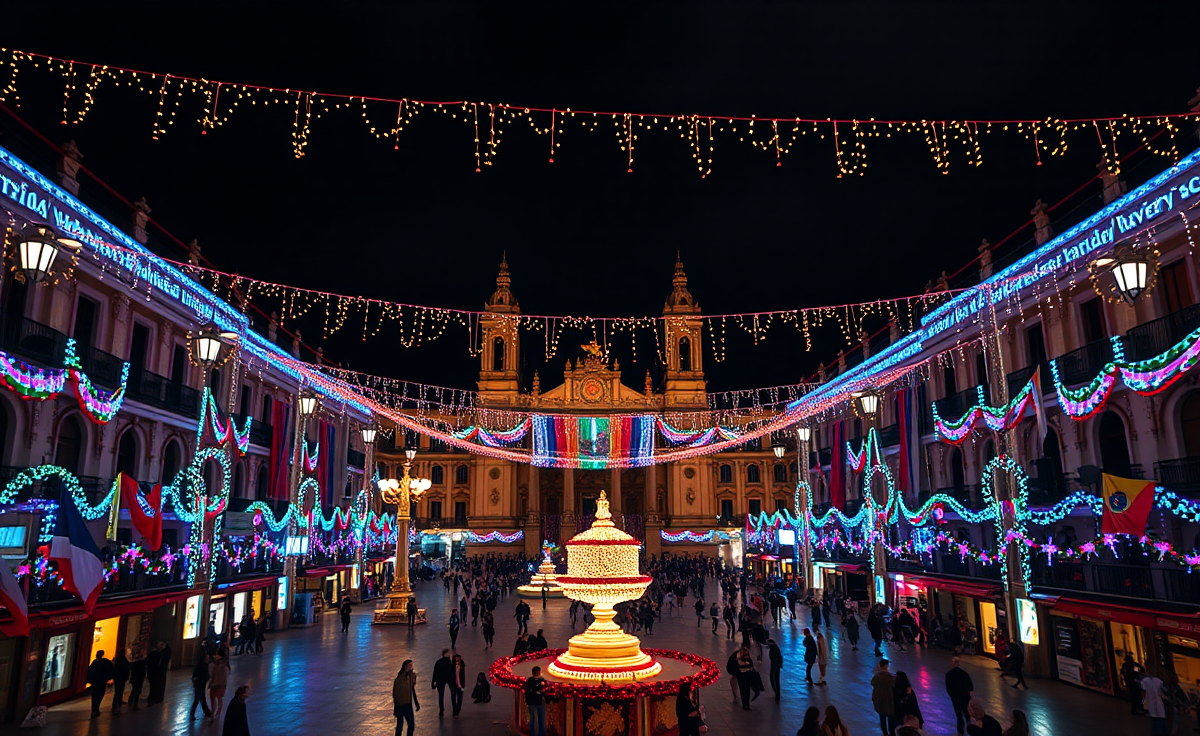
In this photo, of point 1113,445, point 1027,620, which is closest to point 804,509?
point 1027,620

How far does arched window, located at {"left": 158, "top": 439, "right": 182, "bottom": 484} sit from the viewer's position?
20.5 m

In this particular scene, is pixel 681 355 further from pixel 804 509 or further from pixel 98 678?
pixel 98 678

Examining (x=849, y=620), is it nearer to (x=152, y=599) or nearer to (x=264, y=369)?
(x=152, y=599)

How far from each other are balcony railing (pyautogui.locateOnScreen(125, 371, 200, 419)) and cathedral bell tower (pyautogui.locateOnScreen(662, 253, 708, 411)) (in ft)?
141

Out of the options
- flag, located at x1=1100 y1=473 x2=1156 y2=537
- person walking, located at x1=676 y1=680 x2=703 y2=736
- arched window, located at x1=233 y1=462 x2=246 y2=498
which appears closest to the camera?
person walking, located at x1=676 y1=680 x2=703 y2=736

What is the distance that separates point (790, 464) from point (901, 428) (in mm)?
34997

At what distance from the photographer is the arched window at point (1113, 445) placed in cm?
1631

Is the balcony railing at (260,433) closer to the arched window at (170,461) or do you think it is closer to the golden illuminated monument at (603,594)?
the arched window at (170,461)

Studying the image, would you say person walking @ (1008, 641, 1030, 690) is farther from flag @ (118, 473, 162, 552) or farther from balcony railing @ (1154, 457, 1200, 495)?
flag @ (118, 473, 162, 552)

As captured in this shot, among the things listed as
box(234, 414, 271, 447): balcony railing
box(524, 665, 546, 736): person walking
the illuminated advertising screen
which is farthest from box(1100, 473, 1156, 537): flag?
box(234, 414, 271, 447): balcony railing

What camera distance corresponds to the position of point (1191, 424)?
47.7ft

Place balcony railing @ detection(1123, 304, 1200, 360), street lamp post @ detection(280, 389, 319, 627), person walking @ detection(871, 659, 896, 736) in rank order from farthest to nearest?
street lamp post @ detection(280, 389, 319, 627)
balcony railing @ detection(1123, 304, 1200, 360)
person walking @ detection(871, 659, 896, 736)

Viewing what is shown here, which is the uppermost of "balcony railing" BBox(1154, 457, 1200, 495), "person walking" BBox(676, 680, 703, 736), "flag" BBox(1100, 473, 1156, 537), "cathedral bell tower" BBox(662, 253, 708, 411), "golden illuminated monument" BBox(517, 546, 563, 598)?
"cathedral bell tower" BBox(662, 253, 708, 411)

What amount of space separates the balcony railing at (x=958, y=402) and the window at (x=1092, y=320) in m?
3.36
